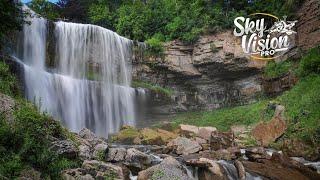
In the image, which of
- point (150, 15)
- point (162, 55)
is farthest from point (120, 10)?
point (162, 55)

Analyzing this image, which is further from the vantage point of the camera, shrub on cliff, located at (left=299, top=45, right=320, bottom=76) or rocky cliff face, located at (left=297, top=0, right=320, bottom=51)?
rocky cliff face, located at (left=297, top=0, right=320, bottom=51)

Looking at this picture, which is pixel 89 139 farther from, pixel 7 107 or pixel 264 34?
pixel 264 34

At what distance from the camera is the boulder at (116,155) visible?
13750mm

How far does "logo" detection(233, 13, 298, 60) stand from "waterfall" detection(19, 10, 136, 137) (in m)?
9.38

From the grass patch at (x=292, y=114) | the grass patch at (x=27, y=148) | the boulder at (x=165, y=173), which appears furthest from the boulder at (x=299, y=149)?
the grass patch at (x=27, y=148)

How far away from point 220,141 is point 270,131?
11.8ft

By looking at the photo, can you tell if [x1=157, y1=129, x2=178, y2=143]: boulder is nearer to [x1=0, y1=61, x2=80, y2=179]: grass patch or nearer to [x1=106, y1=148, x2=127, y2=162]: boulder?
[x1=106, y1=148, x2=127, y2=162]: boulder

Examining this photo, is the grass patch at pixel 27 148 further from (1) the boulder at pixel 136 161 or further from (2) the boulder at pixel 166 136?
(2) the boulder at pixel 166 136

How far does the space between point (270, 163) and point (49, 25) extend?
18.1m

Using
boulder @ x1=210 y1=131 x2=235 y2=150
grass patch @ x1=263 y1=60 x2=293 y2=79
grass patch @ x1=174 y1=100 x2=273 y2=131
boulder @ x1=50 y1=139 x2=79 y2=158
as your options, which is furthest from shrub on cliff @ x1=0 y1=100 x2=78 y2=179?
grass patch @ x1=263 y1=60 x2=293 y2=79

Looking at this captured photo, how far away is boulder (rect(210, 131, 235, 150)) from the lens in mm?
19177

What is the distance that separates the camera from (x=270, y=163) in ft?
49.4

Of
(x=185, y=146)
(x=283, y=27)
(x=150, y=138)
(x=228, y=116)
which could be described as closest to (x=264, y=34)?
(x=283, y=27)

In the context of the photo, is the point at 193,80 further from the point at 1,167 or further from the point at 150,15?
the point at 1,167
